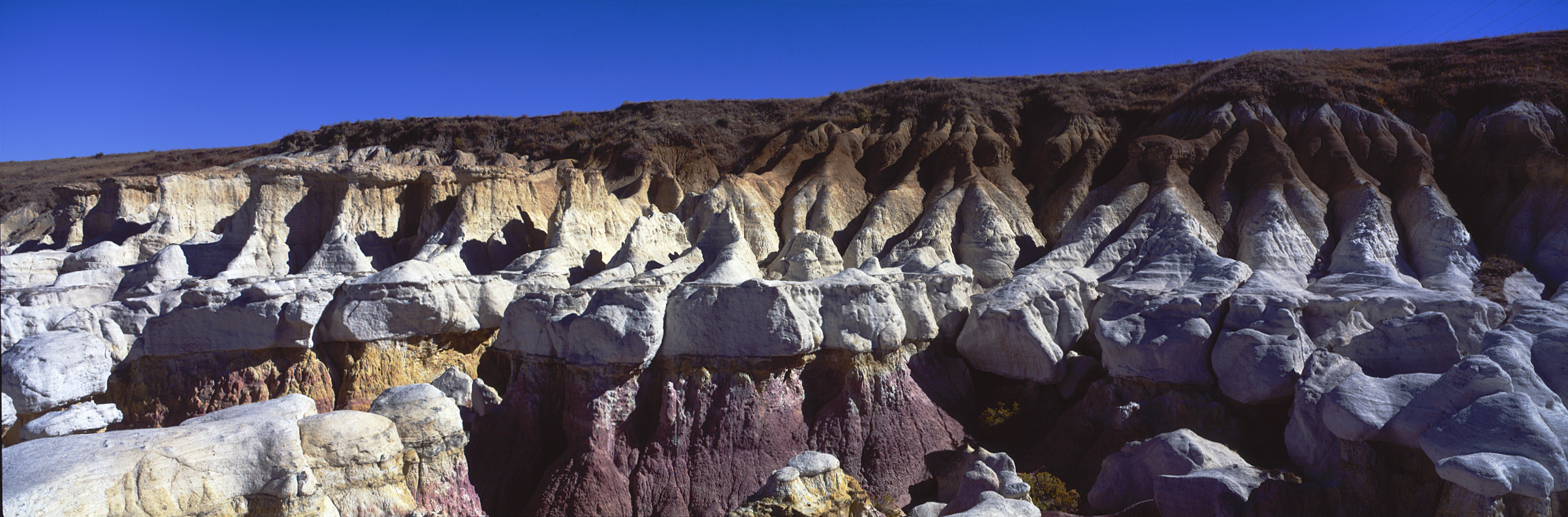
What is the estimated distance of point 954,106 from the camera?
31172 mm

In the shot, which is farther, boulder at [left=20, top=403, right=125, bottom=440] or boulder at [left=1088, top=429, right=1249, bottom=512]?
boulder at [left=1088, top=429, right=1249, bottom=512]

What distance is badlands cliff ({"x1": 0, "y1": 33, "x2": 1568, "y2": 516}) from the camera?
9.05m

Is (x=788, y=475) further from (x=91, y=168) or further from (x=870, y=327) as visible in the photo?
(x=91, y=168)

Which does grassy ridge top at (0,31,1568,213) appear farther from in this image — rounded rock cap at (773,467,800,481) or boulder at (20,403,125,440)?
boulder at (20,403,125,440)

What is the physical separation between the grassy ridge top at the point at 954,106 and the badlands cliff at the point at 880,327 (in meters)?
0.33

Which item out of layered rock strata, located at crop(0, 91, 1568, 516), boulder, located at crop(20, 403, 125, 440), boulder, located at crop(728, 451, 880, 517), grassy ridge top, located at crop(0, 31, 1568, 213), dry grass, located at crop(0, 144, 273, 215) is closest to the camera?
boulder, located at crop(20, 403, 125, 440)

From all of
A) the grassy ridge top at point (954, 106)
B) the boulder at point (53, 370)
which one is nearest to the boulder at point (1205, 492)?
the boulder at point (53, 370)

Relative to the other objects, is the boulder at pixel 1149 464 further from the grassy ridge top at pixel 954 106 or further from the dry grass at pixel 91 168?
the dry grass at pixel 91 168

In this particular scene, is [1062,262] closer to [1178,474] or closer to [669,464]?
[1178,474]

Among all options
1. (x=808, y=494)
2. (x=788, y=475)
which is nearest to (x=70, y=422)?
(x=788, y=475)

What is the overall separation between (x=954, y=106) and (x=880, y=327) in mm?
19348

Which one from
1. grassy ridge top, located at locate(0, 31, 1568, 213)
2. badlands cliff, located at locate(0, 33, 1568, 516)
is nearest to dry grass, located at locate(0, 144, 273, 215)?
grassy ridge top, located at locate(0, 31, 1568, 213)

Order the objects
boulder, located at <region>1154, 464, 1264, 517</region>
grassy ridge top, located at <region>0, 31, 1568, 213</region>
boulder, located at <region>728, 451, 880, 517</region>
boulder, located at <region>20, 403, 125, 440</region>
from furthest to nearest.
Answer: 1. grassy ridge top, located at <region>0, 31, 1568, 213</region>
2. boulder, located at <region>1154, 464, 1264, 517</region>
3. boulder, located at <region>728, 451, 880, 517</region>
4. boulder, located at <region>20, 403, 125, 440</region>

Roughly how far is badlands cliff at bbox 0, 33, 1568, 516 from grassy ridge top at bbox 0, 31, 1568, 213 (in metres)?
0.33
